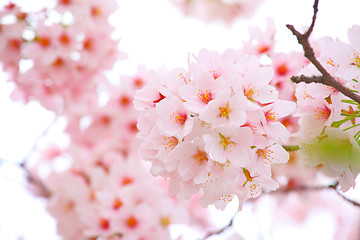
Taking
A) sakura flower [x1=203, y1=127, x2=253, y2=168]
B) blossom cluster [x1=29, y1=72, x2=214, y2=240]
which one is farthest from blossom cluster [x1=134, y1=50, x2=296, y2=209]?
blossom cluster [x1=29, y1=72, x2=214, y2=240]

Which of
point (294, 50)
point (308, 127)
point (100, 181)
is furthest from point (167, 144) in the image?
point (100, 181)

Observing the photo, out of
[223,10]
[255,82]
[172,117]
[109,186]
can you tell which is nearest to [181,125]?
[172,117]

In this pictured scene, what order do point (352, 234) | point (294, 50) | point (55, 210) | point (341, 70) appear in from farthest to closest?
1. point (352, 234)
2. point (55, 210)
3. point (294, 50)
4. point (341, 70)

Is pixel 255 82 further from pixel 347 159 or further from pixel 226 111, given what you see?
pixel 347 159

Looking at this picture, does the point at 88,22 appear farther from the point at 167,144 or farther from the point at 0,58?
the point at 167,144

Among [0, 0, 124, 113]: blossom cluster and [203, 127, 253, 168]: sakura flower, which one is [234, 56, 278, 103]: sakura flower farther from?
[0, 0, 124, 113]: blossom cluster
